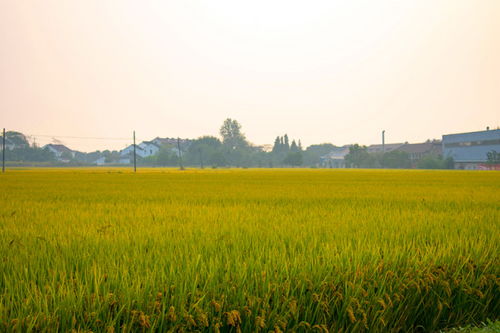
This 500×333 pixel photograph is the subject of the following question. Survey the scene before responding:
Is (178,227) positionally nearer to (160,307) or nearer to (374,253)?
(374,253)

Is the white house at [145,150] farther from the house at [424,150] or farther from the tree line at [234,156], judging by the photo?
the house at [424,150]

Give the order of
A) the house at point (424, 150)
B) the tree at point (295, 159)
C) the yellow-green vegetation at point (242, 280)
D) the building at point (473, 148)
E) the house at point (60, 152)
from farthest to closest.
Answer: the house at point (60, 152), the tree at point (295, 159), the house at point (424, 150), the building at point (473, 148), the yellow-green vegetation at point (242, 280)

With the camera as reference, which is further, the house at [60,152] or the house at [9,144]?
the house at [60,152]

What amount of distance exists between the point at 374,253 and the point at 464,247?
1115 mm

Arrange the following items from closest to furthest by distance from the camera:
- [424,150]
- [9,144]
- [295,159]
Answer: [9,144] → [424,150] → [295,159]

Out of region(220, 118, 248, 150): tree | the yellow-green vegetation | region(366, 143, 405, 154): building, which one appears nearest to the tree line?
region(220, 118, 248, 150): tree

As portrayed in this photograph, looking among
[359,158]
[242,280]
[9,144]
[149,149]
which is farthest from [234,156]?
[242,280]

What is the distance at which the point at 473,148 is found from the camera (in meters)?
76.8

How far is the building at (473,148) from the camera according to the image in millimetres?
74125

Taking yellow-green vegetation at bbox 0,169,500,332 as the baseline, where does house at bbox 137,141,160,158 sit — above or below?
above

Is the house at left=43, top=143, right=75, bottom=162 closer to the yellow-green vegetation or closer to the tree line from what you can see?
the tree line

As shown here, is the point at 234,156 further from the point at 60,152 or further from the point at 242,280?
the point at 242,280

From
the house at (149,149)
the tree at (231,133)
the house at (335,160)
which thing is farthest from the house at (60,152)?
the house at (335,160)

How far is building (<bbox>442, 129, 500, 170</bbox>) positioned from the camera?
7412 cm
